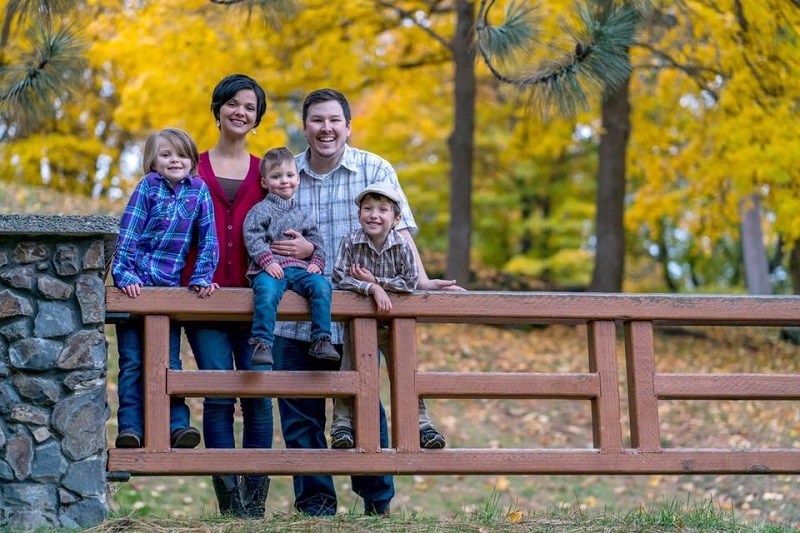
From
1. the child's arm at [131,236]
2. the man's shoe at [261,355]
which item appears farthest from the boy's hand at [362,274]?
the child's arm at [131,236]

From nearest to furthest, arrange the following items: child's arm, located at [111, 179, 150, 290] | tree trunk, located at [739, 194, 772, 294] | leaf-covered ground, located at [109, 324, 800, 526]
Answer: child's arm, located at [111, 179, 150, 290]
leaf-covered ground, located at [109, 324, 800, 526]
tree trunk, located at [739, 194, 772, 294]

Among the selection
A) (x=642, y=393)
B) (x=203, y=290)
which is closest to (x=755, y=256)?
(x=642, y=393)

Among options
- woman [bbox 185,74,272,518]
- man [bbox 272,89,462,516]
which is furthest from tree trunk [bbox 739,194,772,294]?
woman [bbox 185,74,272,518]

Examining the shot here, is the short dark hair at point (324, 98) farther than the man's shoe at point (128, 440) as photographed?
Yes

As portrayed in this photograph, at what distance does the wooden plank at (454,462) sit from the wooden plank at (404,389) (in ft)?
0.23

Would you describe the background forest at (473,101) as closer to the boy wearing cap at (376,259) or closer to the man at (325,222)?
the man at (325,222)

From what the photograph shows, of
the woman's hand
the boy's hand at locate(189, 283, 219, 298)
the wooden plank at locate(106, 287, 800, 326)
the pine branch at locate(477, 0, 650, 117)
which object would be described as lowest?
the wooden plank at locate(106, 287, 800, 326)

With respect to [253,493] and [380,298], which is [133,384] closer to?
[253,493]

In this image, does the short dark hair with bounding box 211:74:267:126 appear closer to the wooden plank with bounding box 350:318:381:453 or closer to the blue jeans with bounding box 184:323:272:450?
the blue jeans with bounding box 184:323:272:450

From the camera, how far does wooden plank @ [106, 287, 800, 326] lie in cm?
415

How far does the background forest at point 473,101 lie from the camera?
6.24 meters

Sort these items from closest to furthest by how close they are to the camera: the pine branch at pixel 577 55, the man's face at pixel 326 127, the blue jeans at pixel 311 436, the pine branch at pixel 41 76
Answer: the man's face at pixel 326 127
the blue jeans at pixel 311 436
the pine branch at pixel 577 55
the pine branch at pixel 41 76

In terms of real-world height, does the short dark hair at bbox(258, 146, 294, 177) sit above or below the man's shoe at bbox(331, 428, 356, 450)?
above

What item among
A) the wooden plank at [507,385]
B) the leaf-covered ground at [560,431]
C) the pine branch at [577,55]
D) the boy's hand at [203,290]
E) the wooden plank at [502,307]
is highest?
the pine branch at [577,55]
